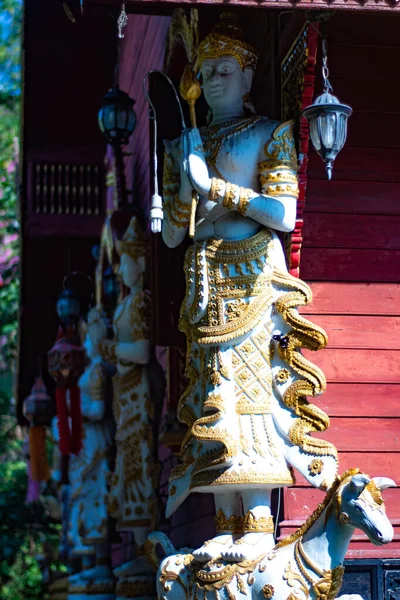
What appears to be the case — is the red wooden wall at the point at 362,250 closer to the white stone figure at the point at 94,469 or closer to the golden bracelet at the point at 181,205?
the golden bracelet at the point at 181,205

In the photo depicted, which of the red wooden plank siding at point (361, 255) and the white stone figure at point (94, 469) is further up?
the red wooden plank siding at point (361, 255)

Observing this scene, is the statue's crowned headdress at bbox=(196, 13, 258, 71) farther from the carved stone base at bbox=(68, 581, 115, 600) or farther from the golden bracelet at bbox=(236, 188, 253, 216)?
the carved stone base at bbox=(68, 581, 115, 600)

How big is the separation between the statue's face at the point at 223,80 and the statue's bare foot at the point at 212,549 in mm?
2210

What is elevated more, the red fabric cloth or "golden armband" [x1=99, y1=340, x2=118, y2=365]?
"golden armband" [x1=99, y1=340, x2=118, y2=365]

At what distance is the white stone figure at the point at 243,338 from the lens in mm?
6598

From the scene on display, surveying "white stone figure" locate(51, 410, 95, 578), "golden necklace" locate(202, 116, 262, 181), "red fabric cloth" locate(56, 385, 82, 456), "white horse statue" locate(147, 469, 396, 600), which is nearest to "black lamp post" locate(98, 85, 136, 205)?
"red fabric cloth" locate(56, 385, 82, 456)

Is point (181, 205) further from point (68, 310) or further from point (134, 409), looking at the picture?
point (68, 310)

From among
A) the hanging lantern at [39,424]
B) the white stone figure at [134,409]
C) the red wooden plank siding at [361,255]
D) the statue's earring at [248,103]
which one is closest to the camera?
Result: the statue's earring at [248,103]

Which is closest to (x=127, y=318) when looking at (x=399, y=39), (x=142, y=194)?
(x=142, y=194)

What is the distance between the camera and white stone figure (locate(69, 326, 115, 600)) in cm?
1170

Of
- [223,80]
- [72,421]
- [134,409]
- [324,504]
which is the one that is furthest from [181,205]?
[72,421]

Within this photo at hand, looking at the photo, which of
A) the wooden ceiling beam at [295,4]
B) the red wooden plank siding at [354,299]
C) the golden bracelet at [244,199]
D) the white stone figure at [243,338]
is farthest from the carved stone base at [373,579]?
the wooden ceiling beam at [295,4]

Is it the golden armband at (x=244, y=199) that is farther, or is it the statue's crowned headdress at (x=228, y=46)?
the statue's crowned headdress at (x=228, y=46)

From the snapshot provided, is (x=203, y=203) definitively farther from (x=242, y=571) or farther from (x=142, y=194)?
(x=142, y=194)
